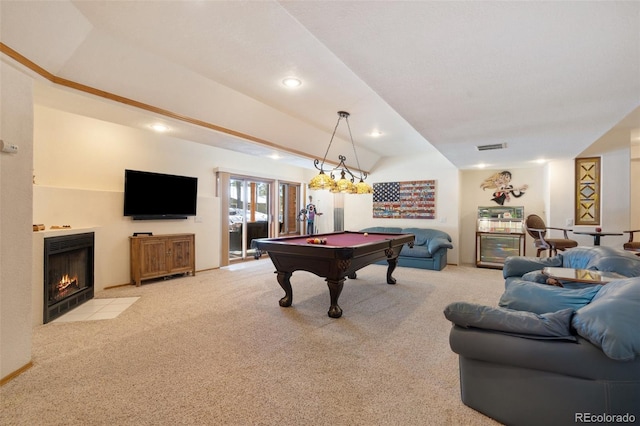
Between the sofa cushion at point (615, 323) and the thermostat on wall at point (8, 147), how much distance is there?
387 cm

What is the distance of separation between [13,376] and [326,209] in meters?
7.67

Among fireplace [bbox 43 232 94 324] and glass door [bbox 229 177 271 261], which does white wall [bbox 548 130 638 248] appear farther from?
fireplace [bbox 43 232 94 324]

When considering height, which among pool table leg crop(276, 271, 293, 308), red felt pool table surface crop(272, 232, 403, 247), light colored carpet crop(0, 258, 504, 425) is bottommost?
light colored carpet crop(0, 258, 504, 425)

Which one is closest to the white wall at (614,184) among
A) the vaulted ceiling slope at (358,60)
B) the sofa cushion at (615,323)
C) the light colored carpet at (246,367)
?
the vaulted ceiling slope at (358,60)

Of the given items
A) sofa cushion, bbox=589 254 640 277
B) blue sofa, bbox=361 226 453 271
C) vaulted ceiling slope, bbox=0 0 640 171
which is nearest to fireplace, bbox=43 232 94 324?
vaulted ceiling slope, bbox=0 0 640 171

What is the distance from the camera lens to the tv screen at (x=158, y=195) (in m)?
4.75

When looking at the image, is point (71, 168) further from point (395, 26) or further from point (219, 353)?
point (395, 26)

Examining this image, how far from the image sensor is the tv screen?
4.75 m

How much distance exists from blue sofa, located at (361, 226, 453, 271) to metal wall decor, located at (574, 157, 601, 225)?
2556 millimetres

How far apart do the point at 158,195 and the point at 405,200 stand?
5754 millimetres

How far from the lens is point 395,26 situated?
1660mm

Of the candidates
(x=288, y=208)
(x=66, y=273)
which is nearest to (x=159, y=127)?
(x=66, y=273)

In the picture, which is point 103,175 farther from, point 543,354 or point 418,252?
point 418,252

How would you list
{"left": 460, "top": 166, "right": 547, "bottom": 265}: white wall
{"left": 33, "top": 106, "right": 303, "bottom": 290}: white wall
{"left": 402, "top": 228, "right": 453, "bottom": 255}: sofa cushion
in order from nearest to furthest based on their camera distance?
{"left": 33, "top": 106, "right": 303, "bottom": 290}: white wall, {"left": 402, "top": 228, "right": 453, "bottom": 255}: sofa cushion, {"left": 460, "top": 166, "right": 547, "bottom": 265}: white wall
